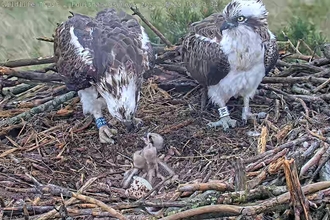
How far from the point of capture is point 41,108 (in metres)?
5.21

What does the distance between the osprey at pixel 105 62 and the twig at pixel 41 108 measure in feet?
0.82

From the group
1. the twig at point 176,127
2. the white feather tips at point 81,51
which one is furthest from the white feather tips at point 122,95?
the twig at point 176,127

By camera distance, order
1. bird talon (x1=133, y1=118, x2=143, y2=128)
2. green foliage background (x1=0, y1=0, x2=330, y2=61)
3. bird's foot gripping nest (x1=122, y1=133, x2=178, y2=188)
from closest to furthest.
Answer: bird's foot gripping nest (x1=122, y1=133, x2=178, y2=188) < bird talon (x1=133, y1=118, x2=143, y2=128) < green foliage background (x1=0, y1=0, x2=330, y2=61)

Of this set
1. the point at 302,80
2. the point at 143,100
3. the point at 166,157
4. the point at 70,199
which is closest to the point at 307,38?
the point at 302,80

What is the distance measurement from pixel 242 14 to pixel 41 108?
1622 millimetres

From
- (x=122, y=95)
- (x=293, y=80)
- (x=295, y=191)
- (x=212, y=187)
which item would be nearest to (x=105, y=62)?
(x=122, y=95)

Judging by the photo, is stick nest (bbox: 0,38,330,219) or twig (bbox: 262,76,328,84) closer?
stick nest (bbox: 0,38,330,219)

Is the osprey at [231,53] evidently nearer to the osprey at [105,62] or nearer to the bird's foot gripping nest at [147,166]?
the osprey at [105,62]

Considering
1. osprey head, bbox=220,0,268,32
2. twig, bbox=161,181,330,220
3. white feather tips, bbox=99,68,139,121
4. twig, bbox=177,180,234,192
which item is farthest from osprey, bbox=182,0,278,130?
twig, bbox=161,181,330,220

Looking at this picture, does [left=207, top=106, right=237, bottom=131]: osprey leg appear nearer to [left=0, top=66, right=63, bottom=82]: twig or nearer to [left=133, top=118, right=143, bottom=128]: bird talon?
[left=133, top=118, right=143, bottom=128]: bird talon

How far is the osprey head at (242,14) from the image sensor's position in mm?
4684

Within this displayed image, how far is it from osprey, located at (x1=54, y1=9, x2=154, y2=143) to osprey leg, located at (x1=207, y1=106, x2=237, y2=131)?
54 cm

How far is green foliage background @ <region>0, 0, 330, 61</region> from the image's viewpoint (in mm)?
6203

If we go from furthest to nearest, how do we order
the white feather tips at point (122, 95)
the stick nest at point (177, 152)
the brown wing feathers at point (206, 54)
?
the brown wing feathers at point (206, 54) < the white feather tips at point (122, 95) < the stick nest at point (177, 152)
